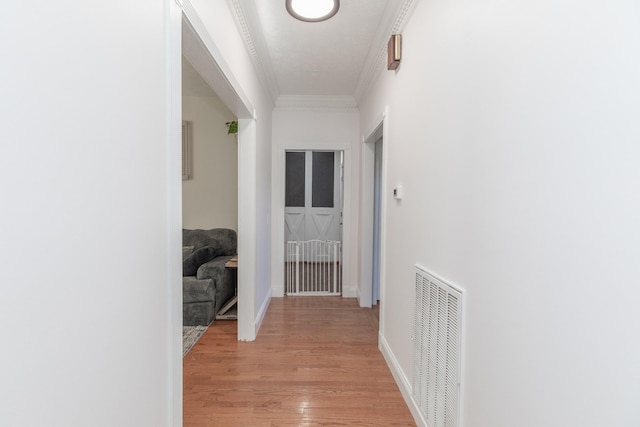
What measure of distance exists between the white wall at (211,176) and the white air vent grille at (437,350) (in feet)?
10.5

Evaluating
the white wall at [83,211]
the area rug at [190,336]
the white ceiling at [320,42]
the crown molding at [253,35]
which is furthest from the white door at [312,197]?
the white wall at [83,211]

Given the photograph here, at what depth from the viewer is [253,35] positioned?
7.98ft

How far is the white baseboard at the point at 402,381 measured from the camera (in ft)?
5.98

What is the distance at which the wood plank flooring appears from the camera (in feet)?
6.30

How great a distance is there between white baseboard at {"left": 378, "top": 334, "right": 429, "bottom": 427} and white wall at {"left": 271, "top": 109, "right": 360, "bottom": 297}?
1.76 meters

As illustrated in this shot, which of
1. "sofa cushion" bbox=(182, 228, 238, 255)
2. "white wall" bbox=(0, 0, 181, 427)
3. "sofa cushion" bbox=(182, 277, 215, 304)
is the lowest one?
"sofa cushion" bbox=(182, 277, 215, 304)

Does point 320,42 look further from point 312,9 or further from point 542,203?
point 542,203

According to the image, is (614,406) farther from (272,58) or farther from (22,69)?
(272,58)

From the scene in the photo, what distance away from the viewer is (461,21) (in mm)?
1372

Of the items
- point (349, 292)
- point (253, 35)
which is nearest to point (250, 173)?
point (253, 35)

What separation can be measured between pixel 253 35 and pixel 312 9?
545 mm

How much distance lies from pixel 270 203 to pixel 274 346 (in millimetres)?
1790

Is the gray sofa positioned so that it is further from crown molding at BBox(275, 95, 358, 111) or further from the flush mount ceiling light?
the flush mount ceiling light

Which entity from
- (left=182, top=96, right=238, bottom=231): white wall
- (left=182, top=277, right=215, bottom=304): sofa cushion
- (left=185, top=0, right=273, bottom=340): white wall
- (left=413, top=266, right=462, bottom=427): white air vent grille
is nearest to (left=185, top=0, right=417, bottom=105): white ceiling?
(left=185, top=0, right=273, bottom=340): white wall
